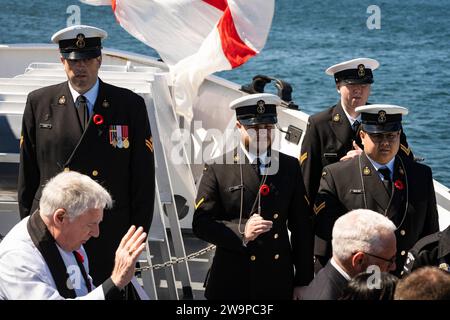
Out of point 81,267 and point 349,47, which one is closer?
point 81,267

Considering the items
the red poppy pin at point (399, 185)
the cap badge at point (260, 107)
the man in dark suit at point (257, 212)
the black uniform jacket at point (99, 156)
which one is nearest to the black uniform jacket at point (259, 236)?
the man in dark suit at point (257, 212)

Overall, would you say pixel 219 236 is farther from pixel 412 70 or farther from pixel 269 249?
pixel 412 70

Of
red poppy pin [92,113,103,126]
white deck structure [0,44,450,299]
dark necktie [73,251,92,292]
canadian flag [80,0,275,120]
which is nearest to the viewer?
dark necktie [73,251,92,292]

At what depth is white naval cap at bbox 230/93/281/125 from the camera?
5.42 m

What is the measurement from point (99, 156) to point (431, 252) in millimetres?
1749

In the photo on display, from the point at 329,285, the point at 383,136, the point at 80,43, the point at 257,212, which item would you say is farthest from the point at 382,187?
the point at 80,43

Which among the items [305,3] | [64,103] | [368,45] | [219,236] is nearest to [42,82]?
[64,103]

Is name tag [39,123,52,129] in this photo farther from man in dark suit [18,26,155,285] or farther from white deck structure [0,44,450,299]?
white deck structure [0,44,450,299]

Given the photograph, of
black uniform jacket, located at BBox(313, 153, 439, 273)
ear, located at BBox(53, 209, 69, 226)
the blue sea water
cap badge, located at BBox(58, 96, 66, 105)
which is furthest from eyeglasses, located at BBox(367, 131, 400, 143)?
the blue sea water

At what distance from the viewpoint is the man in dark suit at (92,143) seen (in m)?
5.61

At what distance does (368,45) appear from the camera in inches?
1391

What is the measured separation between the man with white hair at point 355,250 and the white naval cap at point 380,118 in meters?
1.24

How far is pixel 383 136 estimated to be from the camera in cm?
559

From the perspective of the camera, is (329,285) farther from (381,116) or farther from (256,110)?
(381,116)
